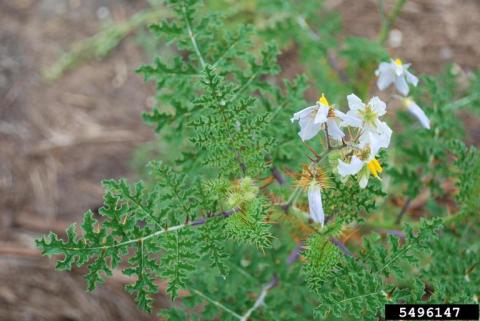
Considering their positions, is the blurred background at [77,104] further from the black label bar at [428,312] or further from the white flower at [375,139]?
the white flower at [375,139]

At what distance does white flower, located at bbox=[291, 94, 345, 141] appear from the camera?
1.57 meters

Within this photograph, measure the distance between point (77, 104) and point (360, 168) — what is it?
263cm

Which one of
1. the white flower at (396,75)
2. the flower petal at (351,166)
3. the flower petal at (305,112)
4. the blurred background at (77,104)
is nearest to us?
the flower petal at (351,166)

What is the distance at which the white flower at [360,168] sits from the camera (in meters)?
1.51

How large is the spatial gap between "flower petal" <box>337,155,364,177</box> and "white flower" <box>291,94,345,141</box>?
0.39ft

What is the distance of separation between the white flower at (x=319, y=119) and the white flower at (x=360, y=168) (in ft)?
0.38

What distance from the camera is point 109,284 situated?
120 inches

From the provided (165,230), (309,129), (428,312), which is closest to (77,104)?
(165,230)

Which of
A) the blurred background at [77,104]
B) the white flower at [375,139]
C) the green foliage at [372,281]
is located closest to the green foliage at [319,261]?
the green foliage at [372,281]

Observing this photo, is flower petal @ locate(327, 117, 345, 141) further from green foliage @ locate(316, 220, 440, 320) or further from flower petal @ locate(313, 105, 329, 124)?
green foliage @ locate(316, 220, 440, 320)

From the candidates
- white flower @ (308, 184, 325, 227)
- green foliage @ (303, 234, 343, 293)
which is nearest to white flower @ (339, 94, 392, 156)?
white flower @ (308, 184, 325, 227)

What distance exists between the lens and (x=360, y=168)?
1531mm

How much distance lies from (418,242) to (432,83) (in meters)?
0.88

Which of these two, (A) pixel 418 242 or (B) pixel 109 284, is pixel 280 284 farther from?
(B) pixel 109 284
